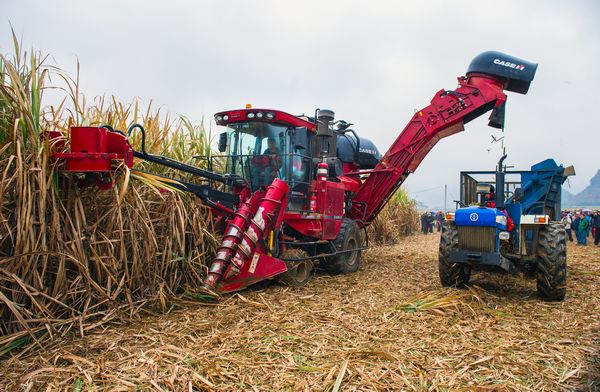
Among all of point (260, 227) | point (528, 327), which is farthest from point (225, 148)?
point (528, 327)

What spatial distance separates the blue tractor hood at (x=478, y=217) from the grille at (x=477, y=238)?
2.8 inches

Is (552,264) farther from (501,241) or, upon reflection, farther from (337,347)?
(337,347)

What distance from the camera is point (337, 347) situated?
12.1ft

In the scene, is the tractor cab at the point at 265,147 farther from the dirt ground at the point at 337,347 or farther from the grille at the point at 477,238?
the grille at the point at 477,238

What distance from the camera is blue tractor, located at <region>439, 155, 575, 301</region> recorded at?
5516 mm

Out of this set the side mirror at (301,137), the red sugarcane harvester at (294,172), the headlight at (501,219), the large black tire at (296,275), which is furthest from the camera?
the side mirror at (301,137)

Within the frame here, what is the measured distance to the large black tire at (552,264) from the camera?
17.9 ft

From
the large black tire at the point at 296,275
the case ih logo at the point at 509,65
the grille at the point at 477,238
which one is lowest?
the large black tire at the point at 296,275

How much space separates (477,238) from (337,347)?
2.91 m

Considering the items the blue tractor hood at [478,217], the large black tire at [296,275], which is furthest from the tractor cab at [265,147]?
the blue tractor hood at [478,217]

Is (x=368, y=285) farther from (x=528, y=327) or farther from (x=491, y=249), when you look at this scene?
(x=528, y=327)

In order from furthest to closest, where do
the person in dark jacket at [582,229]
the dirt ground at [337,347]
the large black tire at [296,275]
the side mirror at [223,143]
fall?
the person in dark jacket at [582,229], the side mirror at [223,143], the large black tire at [296,275], the dirt ground at [337,347]

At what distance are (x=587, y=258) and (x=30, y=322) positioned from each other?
36.3 ft

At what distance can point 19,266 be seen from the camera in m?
3.47
